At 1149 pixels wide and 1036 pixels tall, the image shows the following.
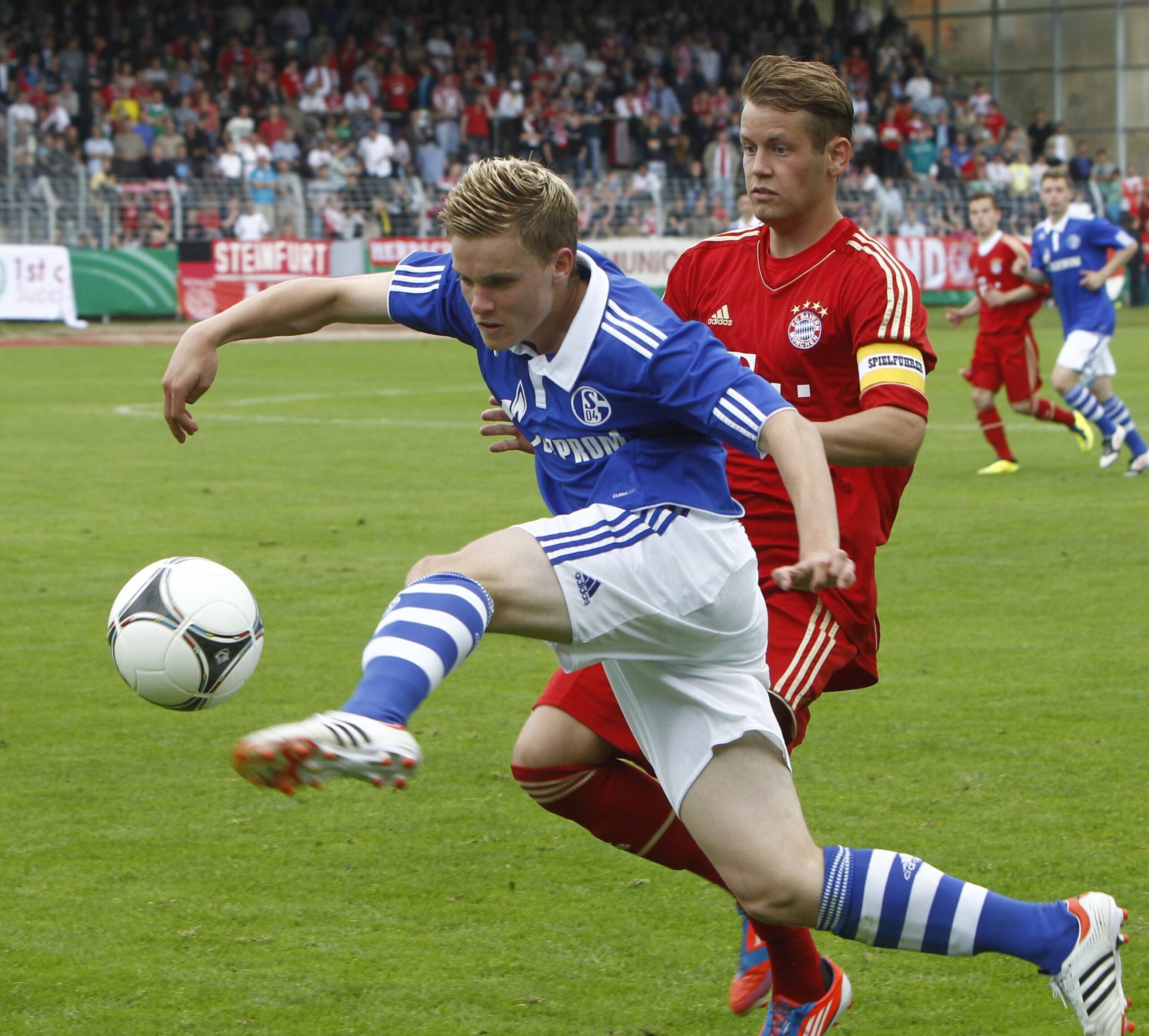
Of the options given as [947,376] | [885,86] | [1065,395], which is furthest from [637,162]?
[1065,395]

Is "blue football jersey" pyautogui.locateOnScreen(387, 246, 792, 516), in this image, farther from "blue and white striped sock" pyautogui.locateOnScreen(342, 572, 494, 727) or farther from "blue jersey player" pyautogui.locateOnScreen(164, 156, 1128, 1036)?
"blue and white striped sock" pyautogui.locateOnScreen(342, 572, 494, 727)

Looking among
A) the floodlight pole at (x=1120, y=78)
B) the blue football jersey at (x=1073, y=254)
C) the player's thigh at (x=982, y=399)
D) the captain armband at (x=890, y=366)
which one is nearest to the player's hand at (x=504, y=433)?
the captain armband at (x=890, y=366)

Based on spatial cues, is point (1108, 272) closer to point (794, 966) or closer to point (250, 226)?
point (794, 966)

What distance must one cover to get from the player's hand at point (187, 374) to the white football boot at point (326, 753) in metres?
1.13

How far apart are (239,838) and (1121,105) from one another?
134 ft

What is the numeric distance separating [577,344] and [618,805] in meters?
1.08

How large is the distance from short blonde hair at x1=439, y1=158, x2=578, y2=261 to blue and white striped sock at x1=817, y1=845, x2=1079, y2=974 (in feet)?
3.98

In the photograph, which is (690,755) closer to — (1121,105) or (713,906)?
(713,906)

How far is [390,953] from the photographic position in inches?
151

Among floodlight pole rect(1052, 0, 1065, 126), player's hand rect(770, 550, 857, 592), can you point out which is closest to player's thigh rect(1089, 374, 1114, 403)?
player's hand rect(770, 550, 857, 592)

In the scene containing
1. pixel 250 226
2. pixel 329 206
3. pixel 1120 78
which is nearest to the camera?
pixel 250 226

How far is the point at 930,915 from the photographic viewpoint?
10.1 ft

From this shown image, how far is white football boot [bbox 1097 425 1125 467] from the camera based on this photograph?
12055mm

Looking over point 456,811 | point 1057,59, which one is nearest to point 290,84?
point 1057,59
